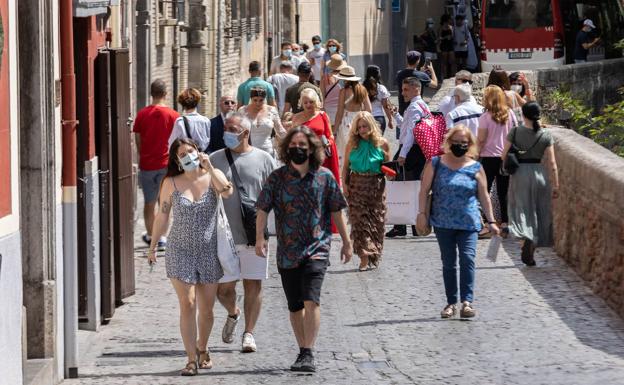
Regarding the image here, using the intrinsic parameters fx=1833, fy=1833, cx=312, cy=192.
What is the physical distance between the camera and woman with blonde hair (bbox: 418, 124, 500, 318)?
12.8 metres

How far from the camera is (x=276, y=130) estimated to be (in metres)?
16.9

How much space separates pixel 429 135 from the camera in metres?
17.3

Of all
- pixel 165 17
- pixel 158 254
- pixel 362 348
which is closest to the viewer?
pixel 362 348

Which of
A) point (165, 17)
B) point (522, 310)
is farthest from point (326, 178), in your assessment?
point (165, 17)

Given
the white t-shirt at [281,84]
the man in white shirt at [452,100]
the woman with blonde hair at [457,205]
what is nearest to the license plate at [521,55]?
the white t-shirt at [281,84]

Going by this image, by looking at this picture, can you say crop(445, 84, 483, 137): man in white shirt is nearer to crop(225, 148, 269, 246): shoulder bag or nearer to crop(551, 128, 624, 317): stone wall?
crop(551, 128, 624, 317): stone wall

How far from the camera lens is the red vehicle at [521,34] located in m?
42.5

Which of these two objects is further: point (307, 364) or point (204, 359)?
point (204, 359)

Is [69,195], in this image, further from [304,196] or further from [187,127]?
[187,127]

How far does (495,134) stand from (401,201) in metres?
1.10

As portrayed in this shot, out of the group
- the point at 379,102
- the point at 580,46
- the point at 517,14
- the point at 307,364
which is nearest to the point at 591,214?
the point at 307,364

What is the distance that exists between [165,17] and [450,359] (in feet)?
57.4

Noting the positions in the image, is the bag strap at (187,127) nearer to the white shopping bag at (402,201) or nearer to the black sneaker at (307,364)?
the white shopping bag at (402,201)

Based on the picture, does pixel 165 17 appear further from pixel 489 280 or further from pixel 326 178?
pixel 326 178
